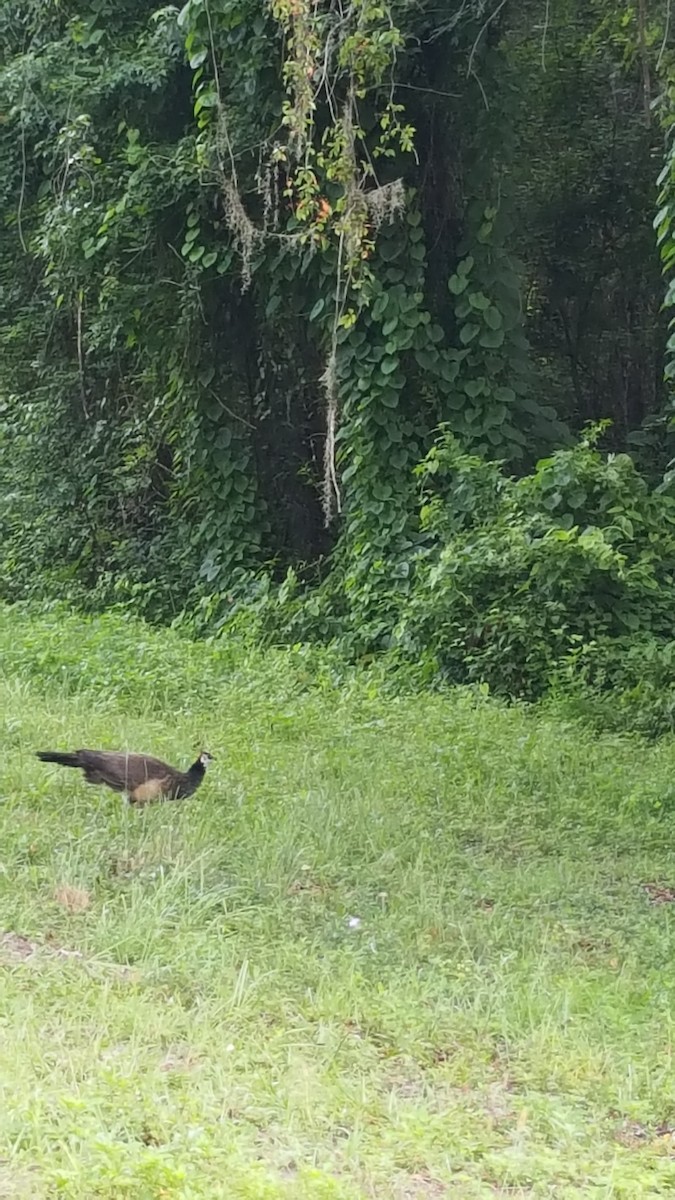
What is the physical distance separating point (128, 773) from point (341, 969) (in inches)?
67.4

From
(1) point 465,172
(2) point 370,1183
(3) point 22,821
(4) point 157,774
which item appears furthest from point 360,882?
(1) point 465,172

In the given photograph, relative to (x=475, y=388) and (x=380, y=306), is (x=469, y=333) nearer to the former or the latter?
(x=475, y=388)

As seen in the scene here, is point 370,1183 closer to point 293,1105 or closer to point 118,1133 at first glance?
point 293,1105

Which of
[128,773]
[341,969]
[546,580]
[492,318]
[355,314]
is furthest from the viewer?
[492,318]

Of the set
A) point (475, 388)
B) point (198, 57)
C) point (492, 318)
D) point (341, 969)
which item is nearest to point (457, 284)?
point (492, 318)

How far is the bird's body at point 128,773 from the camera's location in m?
5.11

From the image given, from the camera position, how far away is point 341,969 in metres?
3.69

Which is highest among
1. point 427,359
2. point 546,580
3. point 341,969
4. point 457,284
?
point 457,284

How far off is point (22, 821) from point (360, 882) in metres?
1.38

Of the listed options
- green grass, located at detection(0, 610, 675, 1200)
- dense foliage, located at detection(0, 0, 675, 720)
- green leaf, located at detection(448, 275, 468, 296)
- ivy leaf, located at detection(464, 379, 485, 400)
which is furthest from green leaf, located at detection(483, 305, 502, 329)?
green grass, located at detection(0, 610, 675, 1200)

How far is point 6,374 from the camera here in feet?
47.8

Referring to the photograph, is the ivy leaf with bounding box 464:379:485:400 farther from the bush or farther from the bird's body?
the bird's body

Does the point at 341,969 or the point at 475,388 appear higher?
the point at 475,388

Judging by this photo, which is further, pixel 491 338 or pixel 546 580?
pixel 491 338
